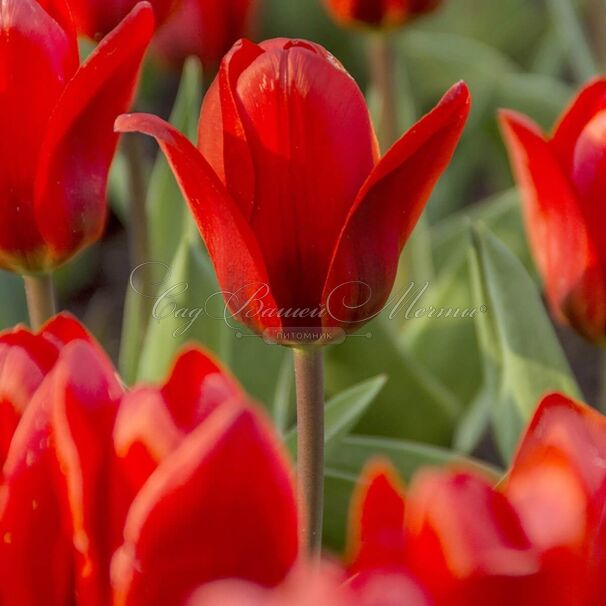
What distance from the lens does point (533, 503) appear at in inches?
11.8

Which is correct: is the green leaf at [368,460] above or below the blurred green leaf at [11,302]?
above

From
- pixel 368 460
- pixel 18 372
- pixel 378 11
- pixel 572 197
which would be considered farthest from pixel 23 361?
pixel 378 11

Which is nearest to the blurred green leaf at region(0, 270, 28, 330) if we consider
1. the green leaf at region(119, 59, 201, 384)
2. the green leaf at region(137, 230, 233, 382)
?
the green leaf at region(119, 59, 201, 384)

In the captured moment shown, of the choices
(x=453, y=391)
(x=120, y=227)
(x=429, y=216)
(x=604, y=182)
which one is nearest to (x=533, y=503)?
(x=604, y=182)

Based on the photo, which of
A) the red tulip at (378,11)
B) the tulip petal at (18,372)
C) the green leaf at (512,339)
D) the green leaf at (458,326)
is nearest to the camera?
the tulip petal at (18,372)

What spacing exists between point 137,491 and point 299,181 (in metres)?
0.14

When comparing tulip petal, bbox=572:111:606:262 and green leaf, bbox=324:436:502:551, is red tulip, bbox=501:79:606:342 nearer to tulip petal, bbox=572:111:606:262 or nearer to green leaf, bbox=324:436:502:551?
tulip petal, bbox=572:111:606:262

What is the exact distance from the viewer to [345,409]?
68 centimetres

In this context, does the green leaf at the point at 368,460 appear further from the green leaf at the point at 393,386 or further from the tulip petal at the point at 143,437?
the tulip petal at the point at 143,437

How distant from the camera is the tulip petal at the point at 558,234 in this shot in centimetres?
57

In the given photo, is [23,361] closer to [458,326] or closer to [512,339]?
[512,339]

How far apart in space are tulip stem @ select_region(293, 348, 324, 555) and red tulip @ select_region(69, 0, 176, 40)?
0.71ft

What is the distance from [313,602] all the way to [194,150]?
19cm

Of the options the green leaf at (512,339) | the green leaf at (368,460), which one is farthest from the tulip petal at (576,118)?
the green leaf at (368,460)
